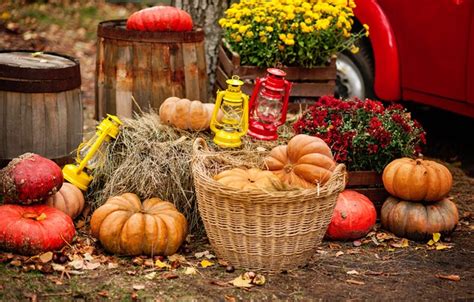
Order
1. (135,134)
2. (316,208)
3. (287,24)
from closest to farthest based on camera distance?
(316,208)
(135,134)
(287,24)

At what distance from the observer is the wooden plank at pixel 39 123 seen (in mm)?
4992

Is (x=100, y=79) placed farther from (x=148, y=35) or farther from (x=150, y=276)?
(x=150, y=276)

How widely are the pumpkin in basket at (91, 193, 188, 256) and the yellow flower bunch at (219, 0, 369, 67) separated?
1934 mm

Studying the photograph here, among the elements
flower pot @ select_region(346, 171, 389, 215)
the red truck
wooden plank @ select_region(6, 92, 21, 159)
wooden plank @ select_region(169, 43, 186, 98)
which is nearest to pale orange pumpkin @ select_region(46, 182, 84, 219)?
wooden plank @ select_region(6, 92, 21, 159)

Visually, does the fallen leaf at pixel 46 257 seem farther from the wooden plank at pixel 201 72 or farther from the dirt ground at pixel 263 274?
the wooden plank at pixel 201 72

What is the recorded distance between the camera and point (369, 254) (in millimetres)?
Answer: 4777

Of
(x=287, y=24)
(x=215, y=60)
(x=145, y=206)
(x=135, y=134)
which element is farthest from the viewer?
(x=215, y=60)

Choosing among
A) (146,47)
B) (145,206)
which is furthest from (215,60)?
(145,206)

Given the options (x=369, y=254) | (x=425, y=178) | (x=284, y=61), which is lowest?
(x=369, y=254)

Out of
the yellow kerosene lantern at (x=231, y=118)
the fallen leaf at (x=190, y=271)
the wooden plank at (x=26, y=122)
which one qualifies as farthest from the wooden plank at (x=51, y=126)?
the fallen leaf at (x=190, y=271)

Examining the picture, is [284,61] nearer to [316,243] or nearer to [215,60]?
[215,60]

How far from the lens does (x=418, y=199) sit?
4.97 metres

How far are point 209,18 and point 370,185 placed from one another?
2.47 meters

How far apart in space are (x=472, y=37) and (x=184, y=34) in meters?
2.24
